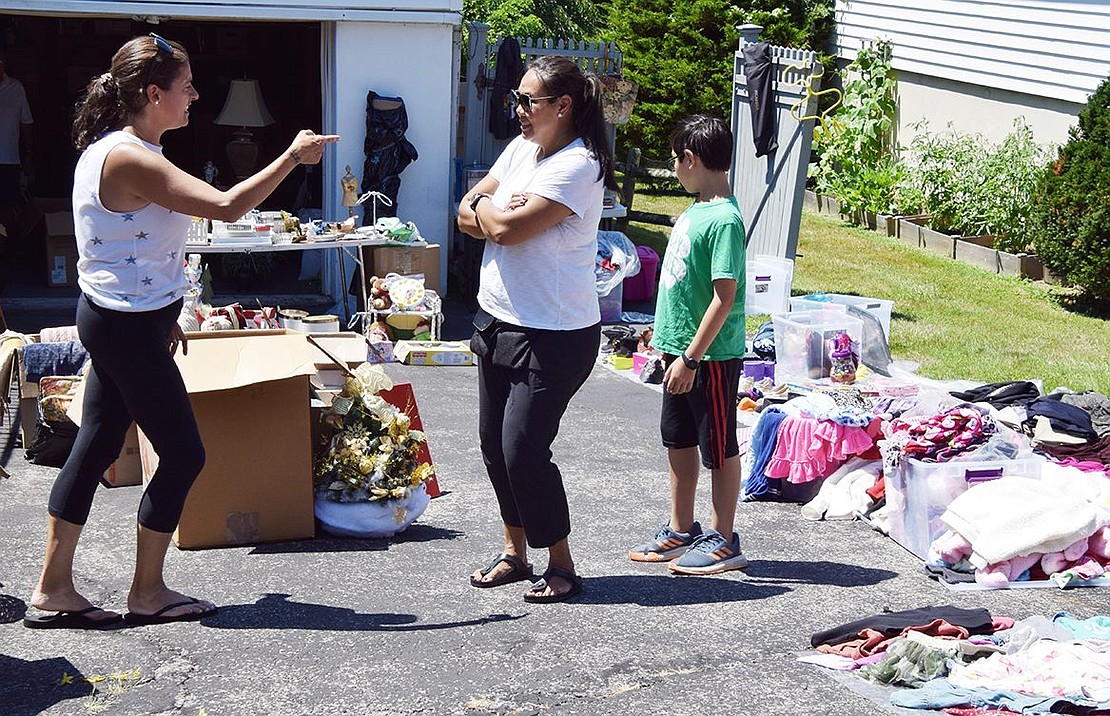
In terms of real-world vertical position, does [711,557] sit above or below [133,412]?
below

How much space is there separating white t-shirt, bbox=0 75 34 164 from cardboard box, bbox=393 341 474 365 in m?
4.69

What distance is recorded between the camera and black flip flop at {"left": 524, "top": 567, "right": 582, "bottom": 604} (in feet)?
14.8

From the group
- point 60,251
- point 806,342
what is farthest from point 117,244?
point 60,251

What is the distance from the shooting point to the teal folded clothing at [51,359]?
6.40 metres

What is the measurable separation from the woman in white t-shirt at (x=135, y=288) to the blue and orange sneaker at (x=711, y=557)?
75.2 inches

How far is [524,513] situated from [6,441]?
11.4ft

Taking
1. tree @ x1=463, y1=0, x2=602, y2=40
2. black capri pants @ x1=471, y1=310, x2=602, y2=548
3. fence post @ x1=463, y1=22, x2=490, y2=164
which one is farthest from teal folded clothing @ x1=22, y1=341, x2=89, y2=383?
tree @ x1=463, y1=0, x2=602, y2=40

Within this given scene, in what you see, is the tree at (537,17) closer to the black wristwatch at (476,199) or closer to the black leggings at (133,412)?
the black wristwatch at (476,199)

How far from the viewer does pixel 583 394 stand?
8.17 m

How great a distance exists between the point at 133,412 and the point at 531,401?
1.29 meters

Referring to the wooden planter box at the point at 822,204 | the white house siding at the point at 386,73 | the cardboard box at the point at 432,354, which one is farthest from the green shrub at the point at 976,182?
the cardboard box at the point at 432,354

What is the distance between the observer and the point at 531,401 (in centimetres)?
425

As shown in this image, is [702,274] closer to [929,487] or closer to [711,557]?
[711,557]

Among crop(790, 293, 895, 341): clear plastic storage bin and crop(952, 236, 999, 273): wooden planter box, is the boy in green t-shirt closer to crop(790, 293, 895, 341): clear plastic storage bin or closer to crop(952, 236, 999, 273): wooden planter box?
crop(790, 293, 895, 341): clear plastic storage bin
